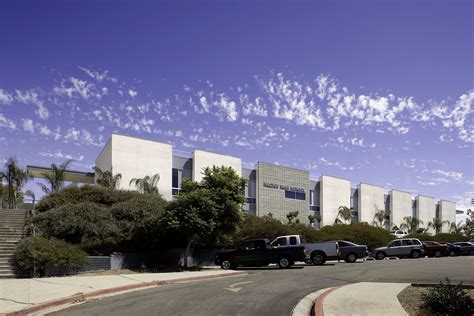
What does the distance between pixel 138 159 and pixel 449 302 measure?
1659 inches

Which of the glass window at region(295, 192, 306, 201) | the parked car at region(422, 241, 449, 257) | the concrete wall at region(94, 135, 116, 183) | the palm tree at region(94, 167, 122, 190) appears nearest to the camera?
the parked car at region(422, 241, 449, 257)

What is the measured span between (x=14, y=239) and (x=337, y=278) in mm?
16337

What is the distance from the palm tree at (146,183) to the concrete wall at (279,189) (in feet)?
52.7

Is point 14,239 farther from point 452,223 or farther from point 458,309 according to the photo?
point 452,223

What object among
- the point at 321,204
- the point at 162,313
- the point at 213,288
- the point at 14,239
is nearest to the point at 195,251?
the point at 14,239

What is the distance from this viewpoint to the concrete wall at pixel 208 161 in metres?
54.9

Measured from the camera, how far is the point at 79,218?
26000 millimetres

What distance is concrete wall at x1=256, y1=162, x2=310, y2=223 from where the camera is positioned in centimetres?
6194

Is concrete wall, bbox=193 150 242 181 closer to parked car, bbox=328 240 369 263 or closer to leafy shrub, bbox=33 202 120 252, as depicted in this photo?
parked car, bbox=328 240 369 263

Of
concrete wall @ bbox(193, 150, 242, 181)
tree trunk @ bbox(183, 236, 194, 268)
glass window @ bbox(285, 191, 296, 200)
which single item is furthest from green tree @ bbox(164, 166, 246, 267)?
glass window @ bbox(285, 191, 296, 200)

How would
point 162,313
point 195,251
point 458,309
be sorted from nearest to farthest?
point 458,309, point 162,313, point 195,251

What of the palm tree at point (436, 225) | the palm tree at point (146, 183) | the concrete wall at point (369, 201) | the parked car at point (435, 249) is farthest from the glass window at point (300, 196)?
the palm tree at point (436, 225)

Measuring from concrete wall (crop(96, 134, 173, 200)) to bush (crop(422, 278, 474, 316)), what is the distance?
131 ft

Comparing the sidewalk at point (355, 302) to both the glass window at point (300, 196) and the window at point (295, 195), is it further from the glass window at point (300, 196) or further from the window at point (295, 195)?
the glass window at point (300, 196)
